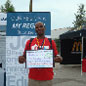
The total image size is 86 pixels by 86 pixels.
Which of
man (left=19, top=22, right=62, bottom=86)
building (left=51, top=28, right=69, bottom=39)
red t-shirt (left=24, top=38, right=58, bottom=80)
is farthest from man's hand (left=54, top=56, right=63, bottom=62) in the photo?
building (left=51, top=28, right=69, bottom=39)

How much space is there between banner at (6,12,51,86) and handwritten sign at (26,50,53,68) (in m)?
1.75

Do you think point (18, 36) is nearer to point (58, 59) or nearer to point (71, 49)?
point (58, 59)

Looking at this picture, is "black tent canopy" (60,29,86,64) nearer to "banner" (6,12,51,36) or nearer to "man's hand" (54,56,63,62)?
"banner" (6,12,51,36)

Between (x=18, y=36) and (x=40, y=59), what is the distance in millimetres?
1829

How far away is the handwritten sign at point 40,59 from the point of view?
3385 millimetres

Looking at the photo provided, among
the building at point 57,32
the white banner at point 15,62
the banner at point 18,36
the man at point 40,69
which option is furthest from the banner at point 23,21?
the building at point 57,32

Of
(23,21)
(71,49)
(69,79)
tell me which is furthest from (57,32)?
(23,21)

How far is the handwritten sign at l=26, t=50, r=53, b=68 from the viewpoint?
3.38m

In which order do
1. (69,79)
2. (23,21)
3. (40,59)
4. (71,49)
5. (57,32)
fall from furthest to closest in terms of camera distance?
(57,32)
(71,49)
(69,79)
(23,21)
(40,59)

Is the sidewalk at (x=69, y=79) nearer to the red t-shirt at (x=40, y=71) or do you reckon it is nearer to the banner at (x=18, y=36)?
the banner at (x=18, y=36)

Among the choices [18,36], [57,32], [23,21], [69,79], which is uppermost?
[57,32]

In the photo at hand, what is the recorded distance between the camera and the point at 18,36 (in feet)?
16.8

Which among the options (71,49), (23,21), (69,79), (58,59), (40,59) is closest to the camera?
(58,59)

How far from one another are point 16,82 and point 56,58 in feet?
7.17
